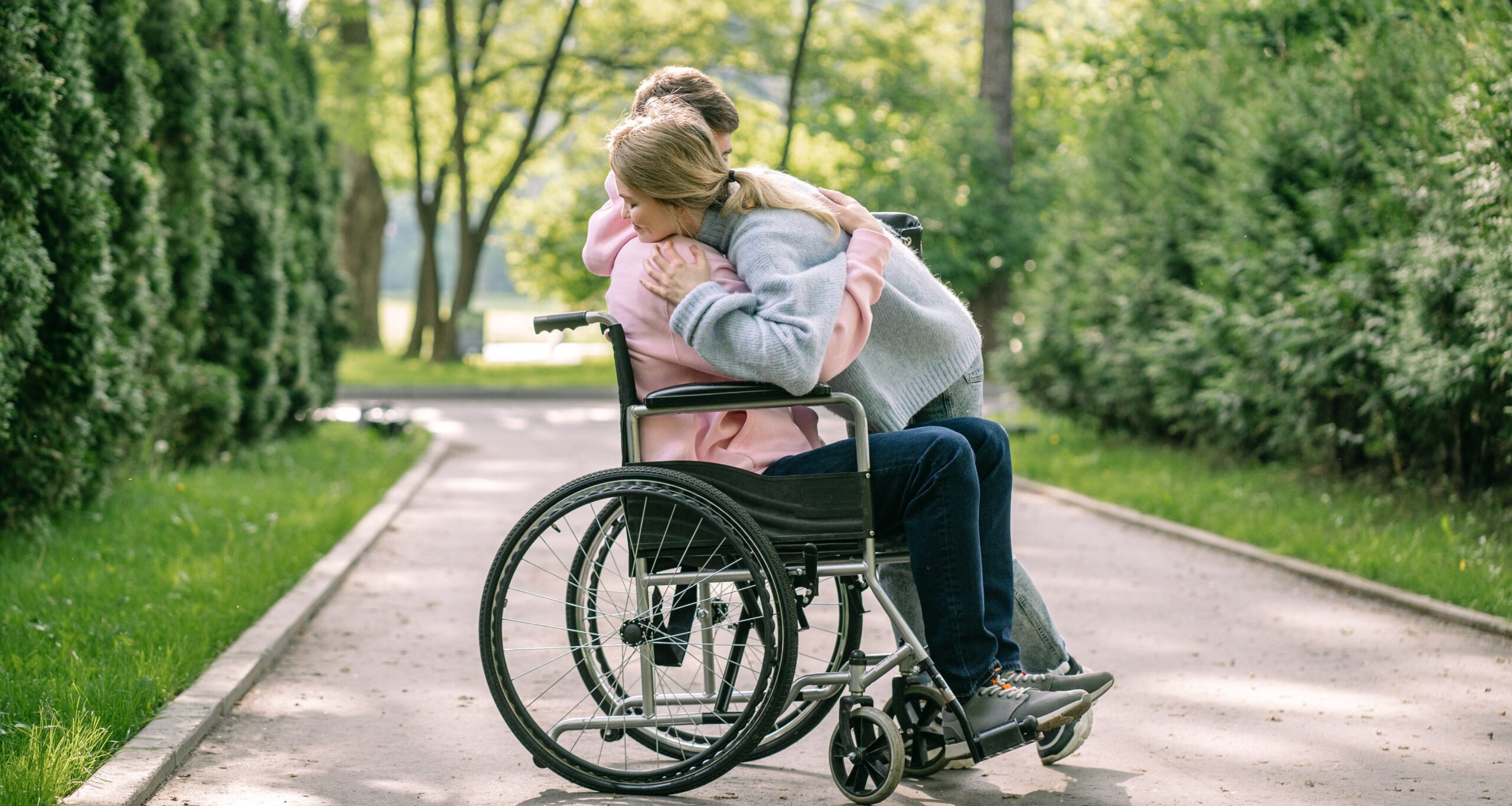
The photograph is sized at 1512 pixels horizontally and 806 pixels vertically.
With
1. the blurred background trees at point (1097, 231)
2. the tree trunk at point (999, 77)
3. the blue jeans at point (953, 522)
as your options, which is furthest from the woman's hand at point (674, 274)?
the tree trunk at point (999, 77)

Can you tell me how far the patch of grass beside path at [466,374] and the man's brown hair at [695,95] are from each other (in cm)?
1829

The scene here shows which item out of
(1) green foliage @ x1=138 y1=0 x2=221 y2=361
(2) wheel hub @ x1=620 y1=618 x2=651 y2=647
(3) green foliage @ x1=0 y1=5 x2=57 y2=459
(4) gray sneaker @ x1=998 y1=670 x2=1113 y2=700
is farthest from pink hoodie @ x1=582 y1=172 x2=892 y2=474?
(1) green foliage @ x1=138 y1=0 x2=221 y2=361

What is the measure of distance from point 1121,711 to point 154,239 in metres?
6.16

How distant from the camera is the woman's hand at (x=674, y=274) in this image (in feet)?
12.0

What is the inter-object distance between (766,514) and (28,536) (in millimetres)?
4645

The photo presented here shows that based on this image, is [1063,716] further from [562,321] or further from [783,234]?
[562,321]

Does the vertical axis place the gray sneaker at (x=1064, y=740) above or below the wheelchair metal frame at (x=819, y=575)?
below

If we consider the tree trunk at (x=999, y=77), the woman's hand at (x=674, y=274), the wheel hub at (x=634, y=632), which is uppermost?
the tree trunk at (x=999, y=77)

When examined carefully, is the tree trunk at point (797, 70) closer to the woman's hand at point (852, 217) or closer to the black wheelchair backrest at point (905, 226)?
the black wheelchair backrest at point (905, 226)

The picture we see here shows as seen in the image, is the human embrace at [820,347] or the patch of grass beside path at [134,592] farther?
the patch of grass beside path at [134,592]

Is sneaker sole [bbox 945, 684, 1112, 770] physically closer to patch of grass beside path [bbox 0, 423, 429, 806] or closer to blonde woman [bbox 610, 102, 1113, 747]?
blonde woman [bbox 610, 102, 1113, 747]

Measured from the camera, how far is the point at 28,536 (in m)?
6.97

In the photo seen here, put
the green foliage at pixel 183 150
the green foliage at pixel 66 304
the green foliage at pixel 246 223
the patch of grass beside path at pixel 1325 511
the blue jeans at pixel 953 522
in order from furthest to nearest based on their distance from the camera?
the green foliage at pixel 246 223, the green foliage at pixel 183 150, the green foliage at pixel 66 304, the patch of grass beside path at pixel 1325 511, the blue jeans at pixel 953 522

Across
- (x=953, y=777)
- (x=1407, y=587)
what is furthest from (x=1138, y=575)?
(x=953, y=777)
